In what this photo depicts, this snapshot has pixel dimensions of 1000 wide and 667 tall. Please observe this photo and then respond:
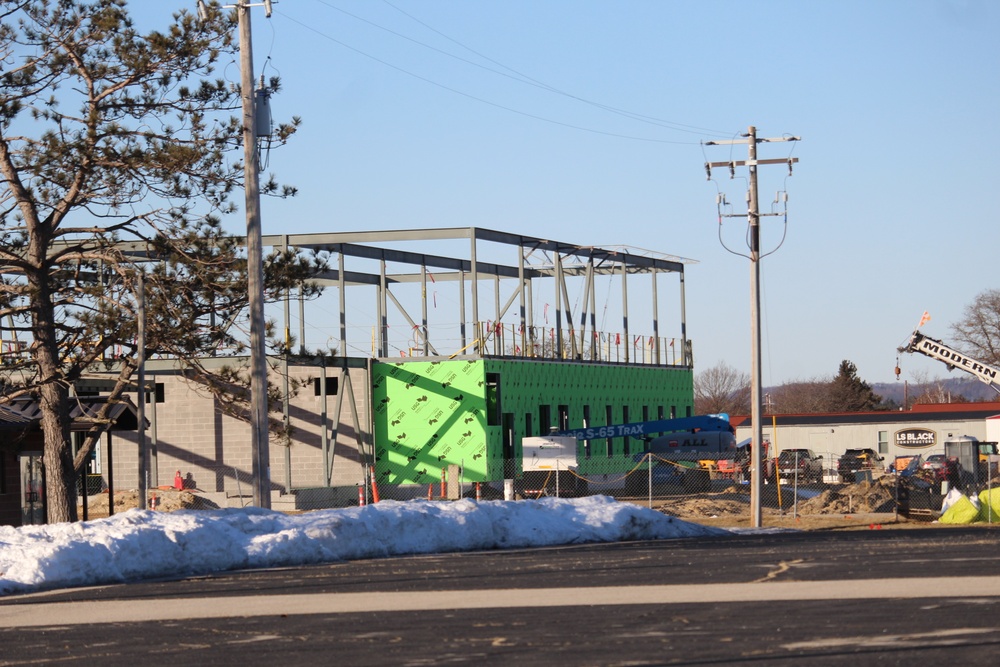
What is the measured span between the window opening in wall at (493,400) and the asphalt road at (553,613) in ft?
77.8

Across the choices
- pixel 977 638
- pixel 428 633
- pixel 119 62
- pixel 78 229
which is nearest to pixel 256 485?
pixel 78 229

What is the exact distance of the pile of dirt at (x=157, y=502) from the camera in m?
40.7

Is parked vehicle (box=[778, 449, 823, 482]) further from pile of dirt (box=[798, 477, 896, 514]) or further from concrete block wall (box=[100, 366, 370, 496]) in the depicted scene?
concrete block wall (box=[100, 366, 370, 496])

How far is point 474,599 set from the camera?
53.6 ft

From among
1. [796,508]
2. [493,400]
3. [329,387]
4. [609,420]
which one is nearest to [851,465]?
[609,420]

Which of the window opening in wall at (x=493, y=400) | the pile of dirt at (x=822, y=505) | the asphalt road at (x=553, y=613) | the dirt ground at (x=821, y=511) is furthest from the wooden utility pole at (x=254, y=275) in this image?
the window opening in wall at (x=493, y=400)

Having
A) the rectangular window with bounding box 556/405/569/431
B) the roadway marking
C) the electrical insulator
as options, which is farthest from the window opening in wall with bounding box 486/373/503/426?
the roadway marking

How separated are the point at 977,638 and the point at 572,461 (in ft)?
98.0

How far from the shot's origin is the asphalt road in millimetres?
11961

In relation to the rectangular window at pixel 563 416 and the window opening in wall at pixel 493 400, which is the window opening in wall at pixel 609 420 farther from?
the window opening in wall at pixel 493 400

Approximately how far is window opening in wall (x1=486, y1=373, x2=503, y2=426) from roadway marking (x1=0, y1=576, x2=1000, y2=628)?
28528mm

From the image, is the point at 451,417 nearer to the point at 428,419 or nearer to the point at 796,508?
the point at 428,419

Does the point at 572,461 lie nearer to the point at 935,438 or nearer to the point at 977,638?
the point at 977,638

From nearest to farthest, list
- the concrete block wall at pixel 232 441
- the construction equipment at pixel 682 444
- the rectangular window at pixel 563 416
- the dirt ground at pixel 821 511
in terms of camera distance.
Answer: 1. the dirt ground at pixel 821 511
2. the construction equipment at pixel 682 444
3. the concrete block wall at pixel 232 441
4. the rectangular window at pixel 563 416
